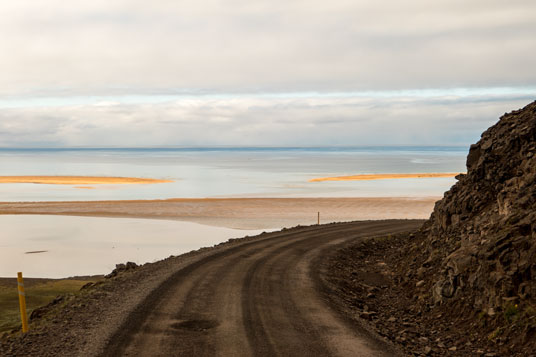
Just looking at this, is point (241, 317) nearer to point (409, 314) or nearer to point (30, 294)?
point (409, 314)

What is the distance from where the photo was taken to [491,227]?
16047 mm

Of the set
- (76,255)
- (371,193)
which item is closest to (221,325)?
(76,255)

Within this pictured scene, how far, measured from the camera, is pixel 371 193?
257 ft

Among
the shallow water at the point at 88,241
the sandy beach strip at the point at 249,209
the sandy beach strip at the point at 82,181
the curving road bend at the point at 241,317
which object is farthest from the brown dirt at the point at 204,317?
the sandy beach strip at the point at 82,181

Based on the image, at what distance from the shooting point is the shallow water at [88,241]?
32031 millimetres

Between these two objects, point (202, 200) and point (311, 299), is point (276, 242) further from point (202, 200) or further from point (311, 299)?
point (202, 200)

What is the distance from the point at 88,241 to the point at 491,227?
107 feet

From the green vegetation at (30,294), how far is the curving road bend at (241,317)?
715 centimetres

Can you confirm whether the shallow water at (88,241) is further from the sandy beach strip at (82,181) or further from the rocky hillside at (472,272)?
the sandy beach strip at (82,181)

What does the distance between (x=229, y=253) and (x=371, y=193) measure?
56.0 m

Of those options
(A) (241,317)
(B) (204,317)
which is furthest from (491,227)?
(B) (204,317)

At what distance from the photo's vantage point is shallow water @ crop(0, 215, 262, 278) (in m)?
32.0

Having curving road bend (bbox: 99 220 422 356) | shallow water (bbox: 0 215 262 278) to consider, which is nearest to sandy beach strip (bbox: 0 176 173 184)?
shallow water (bbox: 0 215 262 278)

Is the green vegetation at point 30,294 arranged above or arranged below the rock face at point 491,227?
below
